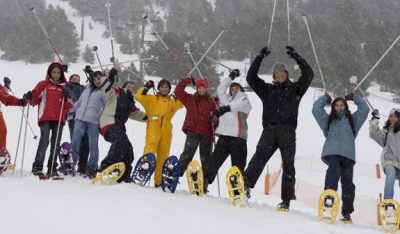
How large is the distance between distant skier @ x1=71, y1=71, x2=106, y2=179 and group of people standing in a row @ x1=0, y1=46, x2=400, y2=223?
13 millimetres

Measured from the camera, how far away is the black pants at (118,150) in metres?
5.87

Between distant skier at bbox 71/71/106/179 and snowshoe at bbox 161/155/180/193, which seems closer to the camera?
snowshoe at bbox 161/155/180/193

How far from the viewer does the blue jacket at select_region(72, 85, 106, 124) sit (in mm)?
6316

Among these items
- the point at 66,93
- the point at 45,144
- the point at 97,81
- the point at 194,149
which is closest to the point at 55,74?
the point at 66,93

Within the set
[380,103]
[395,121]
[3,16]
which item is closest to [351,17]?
[380,103]

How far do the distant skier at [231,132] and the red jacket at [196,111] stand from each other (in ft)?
0.77

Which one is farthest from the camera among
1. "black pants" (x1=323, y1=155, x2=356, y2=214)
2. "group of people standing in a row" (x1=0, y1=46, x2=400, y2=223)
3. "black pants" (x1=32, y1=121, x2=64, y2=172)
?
"black pants" (x1=32, y1=121, x2=64, y2=172)

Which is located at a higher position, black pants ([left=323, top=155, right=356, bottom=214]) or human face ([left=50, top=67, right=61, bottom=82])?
human face ([left=50, top=67, right=61, bottom=82])

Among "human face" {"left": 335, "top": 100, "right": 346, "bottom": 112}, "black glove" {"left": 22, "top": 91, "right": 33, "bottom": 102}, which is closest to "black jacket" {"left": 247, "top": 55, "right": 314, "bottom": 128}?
"human face" {"left": 335, "top": 100, "right": 346, "bottom": 112}

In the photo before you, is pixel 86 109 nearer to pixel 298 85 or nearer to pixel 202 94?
pixel 202 94

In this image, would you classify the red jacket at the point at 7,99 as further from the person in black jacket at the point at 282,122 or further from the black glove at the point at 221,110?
the person in black jacket at the point at 282,122

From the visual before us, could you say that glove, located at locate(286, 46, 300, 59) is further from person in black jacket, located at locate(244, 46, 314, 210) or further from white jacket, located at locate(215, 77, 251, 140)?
white jacket, located at locate(215, 77, 251, 140)

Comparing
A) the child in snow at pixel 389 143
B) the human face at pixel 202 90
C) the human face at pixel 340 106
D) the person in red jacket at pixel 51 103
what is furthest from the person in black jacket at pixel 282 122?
the person in red jacket at pixel 51 103

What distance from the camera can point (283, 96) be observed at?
5289 millimetres
